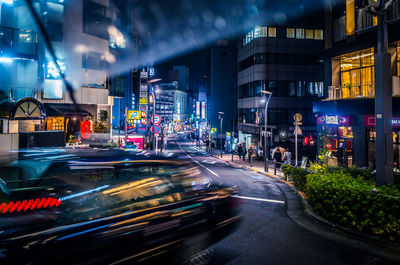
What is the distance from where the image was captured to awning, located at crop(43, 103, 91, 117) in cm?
2860

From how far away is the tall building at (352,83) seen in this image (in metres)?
18.4

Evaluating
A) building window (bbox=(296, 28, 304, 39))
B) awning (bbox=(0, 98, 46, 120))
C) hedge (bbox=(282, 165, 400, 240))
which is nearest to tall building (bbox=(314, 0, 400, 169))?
hedge (bbox=(282, 165, 400, 240))

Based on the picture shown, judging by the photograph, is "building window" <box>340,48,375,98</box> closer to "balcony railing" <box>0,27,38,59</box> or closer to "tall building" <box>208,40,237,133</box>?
"balcony railing" <box>0,27,38,59</box>

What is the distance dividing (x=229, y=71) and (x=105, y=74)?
39.4 metres

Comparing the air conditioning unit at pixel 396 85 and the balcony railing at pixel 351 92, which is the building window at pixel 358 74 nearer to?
the balcony railing at pixel 351 92

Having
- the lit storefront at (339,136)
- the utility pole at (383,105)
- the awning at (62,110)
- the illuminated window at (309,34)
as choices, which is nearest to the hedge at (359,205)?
the utility pole at (383,105)

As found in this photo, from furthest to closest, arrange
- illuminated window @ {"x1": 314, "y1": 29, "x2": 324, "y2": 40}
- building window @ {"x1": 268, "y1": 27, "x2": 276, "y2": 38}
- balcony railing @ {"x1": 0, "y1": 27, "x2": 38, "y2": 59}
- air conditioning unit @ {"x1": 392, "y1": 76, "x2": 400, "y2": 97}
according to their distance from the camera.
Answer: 1. illuminated window @ {"x1": 314, "y1": 29, "x2": 324, "y2": 40}
2. building window @ {"x1": 268, "y1": 27, "x2": 276, "y2": 38}
3. balcony railing @ {"x1": 0, "y1": 27, "x2": 38, "y2": 59}
4. air conditioning unit @ {"x1": 392, "y1": 76, "x2": 400, "y2": 97}

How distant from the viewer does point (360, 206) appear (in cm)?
843

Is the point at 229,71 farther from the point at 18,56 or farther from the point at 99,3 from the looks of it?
the point at 18,56

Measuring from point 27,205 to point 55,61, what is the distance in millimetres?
26749

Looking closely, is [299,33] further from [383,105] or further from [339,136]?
[383,105]

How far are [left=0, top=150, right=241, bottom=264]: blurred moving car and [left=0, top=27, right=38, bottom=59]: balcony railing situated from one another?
19968mm

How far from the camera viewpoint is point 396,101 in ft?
56.9

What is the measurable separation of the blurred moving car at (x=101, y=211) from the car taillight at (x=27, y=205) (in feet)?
0.07
